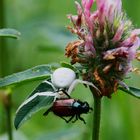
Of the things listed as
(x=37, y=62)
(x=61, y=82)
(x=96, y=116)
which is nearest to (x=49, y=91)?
(x=61, y=82)

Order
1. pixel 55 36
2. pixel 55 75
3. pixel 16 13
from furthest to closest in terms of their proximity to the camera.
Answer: pixel 16 13 → pixel 55 36 → pixel 55 75

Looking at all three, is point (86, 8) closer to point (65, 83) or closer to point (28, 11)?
point (65, 83)

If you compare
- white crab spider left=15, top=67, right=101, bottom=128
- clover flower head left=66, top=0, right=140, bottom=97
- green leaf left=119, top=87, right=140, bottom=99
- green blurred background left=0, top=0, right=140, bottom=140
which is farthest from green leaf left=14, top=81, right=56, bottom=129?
green blurred background left=0, top=0, right=140, bottom=140

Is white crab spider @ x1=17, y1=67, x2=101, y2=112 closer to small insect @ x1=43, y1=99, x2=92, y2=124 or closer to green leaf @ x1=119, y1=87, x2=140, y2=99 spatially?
small insect @ x1=43, y1=99, x2=92, y2=124

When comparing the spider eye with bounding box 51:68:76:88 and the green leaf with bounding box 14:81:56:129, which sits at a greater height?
the spider eye with bounding box 51:68:76:88

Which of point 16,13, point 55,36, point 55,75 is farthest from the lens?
point 16,13

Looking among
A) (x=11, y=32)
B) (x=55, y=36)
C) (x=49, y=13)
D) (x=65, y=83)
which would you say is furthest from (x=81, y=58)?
(x=49, y=13)

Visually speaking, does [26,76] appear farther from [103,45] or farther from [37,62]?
[37,62]
